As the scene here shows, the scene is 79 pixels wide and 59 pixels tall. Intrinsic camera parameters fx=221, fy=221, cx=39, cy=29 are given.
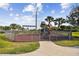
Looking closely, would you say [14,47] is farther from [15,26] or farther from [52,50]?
[52,50]

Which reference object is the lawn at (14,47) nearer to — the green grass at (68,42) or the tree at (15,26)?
the tree at (15,26)

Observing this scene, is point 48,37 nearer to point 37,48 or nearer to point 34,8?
point 37,48

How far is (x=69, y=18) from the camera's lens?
218 cm

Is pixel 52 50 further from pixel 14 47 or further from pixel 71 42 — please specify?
pixel 14 47

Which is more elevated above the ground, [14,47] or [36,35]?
[36,35]

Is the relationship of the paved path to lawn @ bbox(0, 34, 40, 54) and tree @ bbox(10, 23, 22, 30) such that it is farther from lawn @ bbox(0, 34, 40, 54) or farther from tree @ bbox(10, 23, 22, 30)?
tree @ bbox(10, 23, 22, 30)

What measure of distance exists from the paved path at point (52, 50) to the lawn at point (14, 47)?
5cm

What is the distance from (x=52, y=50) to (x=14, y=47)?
37 cm

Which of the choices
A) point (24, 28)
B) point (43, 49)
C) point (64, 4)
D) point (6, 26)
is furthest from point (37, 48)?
point (64, 4)

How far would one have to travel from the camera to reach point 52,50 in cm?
215

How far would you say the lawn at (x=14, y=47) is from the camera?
2133 millimetres

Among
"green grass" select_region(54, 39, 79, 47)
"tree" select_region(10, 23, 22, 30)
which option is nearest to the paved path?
"green grass" select_region(54, 39, 79, 47)

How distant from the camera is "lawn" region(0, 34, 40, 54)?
2.13m

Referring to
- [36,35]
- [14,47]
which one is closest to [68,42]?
[36,35]
